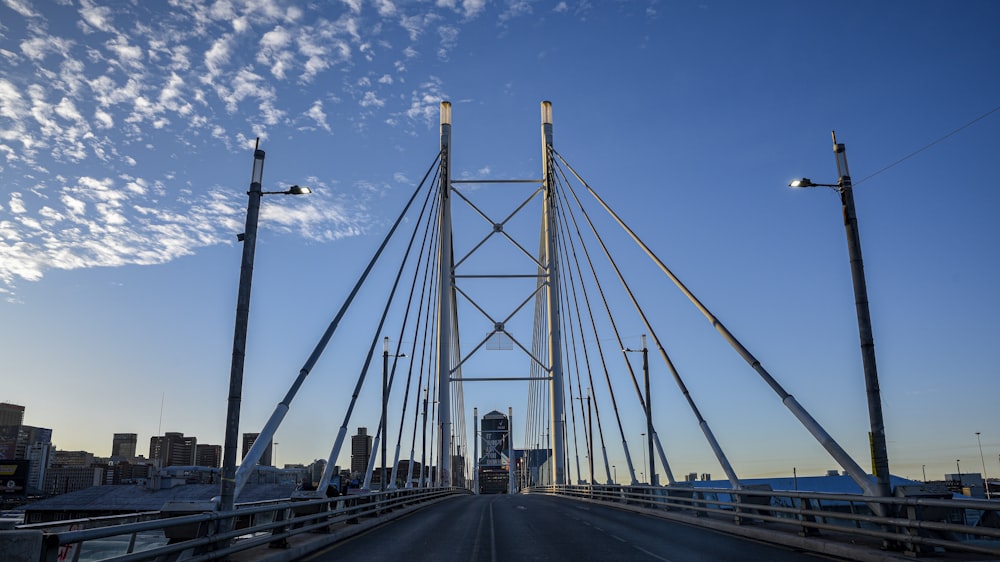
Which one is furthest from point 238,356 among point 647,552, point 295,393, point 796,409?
point 796,409

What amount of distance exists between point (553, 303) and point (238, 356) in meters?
33.1

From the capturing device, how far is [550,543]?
16266 millimetres

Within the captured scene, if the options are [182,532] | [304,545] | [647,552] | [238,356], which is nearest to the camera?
[182,532]

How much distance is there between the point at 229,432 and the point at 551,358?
33139mm

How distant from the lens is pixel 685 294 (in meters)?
19.9

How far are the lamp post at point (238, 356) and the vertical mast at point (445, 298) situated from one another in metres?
29.8

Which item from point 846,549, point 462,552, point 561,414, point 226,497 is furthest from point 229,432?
point 561,414

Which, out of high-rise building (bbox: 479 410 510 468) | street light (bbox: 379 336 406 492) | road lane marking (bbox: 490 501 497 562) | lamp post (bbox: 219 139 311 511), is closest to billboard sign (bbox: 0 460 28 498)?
street light (bbox: 379 336 406 492)

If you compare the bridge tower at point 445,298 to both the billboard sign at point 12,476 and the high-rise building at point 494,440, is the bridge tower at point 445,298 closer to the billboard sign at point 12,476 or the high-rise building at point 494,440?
the billboard sign at point 12,476

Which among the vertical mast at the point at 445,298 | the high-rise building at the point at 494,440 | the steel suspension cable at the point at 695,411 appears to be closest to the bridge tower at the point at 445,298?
the vertical mast at the point at 445,298

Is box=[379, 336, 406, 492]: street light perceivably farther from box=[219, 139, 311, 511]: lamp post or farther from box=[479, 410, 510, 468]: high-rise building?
box=[479, 410, 510, 468]: high-rise building

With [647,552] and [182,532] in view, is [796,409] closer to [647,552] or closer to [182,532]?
[647,552]

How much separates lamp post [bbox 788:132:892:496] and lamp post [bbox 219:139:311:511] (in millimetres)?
10364

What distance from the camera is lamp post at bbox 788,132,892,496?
500 inches
